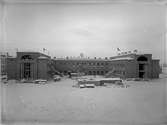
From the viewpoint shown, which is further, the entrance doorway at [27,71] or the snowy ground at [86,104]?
the entrance doorway at [27,71]

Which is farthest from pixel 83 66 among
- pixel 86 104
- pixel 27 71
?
pixel 27 71

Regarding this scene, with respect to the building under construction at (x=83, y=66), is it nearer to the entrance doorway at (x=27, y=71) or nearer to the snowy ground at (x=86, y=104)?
the entrance doorway at (x=27, y=71)

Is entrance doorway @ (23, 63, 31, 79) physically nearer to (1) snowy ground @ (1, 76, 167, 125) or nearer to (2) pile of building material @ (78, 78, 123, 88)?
(1) snowy ground @ (1, 76, 167, 125)

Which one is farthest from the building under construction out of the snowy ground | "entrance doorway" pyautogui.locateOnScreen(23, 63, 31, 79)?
the snowy ground

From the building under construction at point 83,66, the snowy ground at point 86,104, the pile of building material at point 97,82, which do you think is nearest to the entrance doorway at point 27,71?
the building under construction at point 83,66

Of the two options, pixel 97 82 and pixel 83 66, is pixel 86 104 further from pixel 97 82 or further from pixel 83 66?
pixel 83 66

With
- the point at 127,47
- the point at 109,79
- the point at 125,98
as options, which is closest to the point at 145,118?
the point at 125,98
